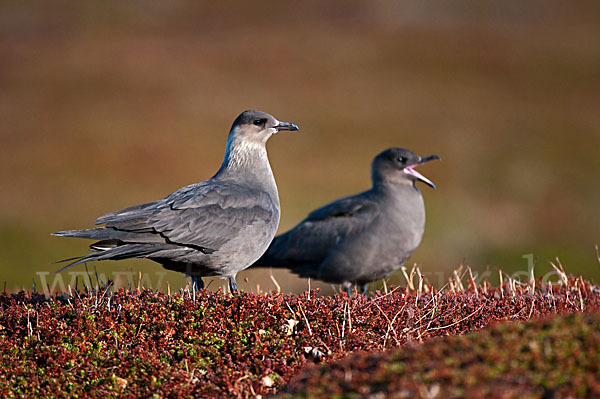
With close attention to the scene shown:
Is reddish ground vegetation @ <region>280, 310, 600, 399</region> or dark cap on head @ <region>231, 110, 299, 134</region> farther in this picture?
dark cap on head @ <region>231, 110, 299, 134</region>

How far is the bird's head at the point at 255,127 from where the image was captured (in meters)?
8.38

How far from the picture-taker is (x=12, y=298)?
6648mm

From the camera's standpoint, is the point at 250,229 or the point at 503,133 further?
the point at 503,133

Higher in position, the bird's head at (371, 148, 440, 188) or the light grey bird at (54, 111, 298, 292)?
the bird's head at (371, 148, 440, 188)

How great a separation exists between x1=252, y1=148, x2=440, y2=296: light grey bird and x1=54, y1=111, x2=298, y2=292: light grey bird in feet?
4.90

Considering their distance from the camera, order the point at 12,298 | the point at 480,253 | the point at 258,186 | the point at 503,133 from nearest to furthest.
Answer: the point at 12,298
the point at 258,186
the point at 480,253
the point at 503,133

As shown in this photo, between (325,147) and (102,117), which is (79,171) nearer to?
(102,117)

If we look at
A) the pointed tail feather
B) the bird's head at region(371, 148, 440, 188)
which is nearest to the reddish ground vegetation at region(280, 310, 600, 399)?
the pointed tail feather

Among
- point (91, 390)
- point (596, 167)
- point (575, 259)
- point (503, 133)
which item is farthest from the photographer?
point (503, 133)

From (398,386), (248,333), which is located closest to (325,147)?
(248,333)

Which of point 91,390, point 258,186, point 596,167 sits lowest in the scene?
point 91,390

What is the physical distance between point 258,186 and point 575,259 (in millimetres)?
16235

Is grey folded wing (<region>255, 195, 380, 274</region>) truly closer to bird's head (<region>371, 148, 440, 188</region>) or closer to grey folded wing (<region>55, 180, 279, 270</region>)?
bird's head (<region>371, 148, 440, 188</region>)

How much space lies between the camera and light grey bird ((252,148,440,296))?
8.78 m
